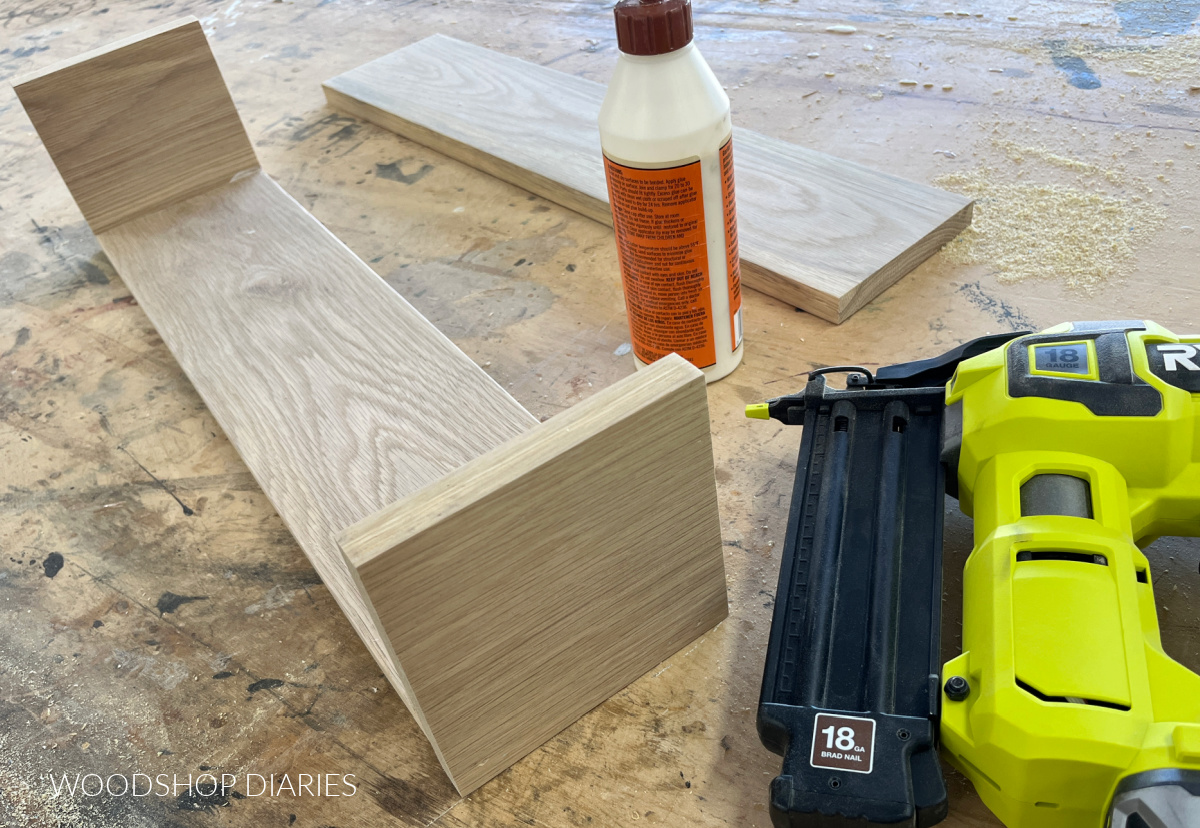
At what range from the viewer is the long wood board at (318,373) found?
577mm

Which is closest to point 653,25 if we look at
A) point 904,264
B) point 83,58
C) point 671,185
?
point 671,185

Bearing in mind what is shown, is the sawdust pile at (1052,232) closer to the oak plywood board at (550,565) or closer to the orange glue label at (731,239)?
the orange glue label at (731,239)

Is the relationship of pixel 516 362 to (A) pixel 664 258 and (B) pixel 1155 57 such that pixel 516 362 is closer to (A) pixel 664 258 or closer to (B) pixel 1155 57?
(A) pixel 664 258

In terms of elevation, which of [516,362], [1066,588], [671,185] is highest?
[671,185]

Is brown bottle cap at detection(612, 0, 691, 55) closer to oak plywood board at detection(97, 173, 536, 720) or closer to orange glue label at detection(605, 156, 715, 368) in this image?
orange glue label at detection(605, 156, 715, 368)

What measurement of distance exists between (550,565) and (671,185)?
0.37 meters

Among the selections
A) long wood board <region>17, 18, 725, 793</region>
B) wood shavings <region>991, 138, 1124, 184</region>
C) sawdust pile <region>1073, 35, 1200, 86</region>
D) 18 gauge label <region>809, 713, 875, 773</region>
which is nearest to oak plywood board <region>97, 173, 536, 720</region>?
long wood board <region>17, 18, 725, 793</region>

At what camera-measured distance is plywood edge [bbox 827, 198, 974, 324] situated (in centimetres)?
95

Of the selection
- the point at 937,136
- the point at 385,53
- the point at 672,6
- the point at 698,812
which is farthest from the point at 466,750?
the point at 385,53

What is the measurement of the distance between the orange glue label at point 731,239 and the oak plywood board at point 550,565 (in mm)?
277

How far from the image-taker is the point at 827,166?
3.64 ft

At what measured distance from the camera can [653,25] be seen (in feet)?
2.26

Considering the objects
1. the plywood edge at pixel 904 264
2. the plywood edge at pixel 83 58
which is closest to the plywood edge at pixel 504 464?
the plywood edge at pixel 904 264

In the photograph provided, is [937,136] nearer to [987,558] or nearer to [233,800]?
[987,558]
